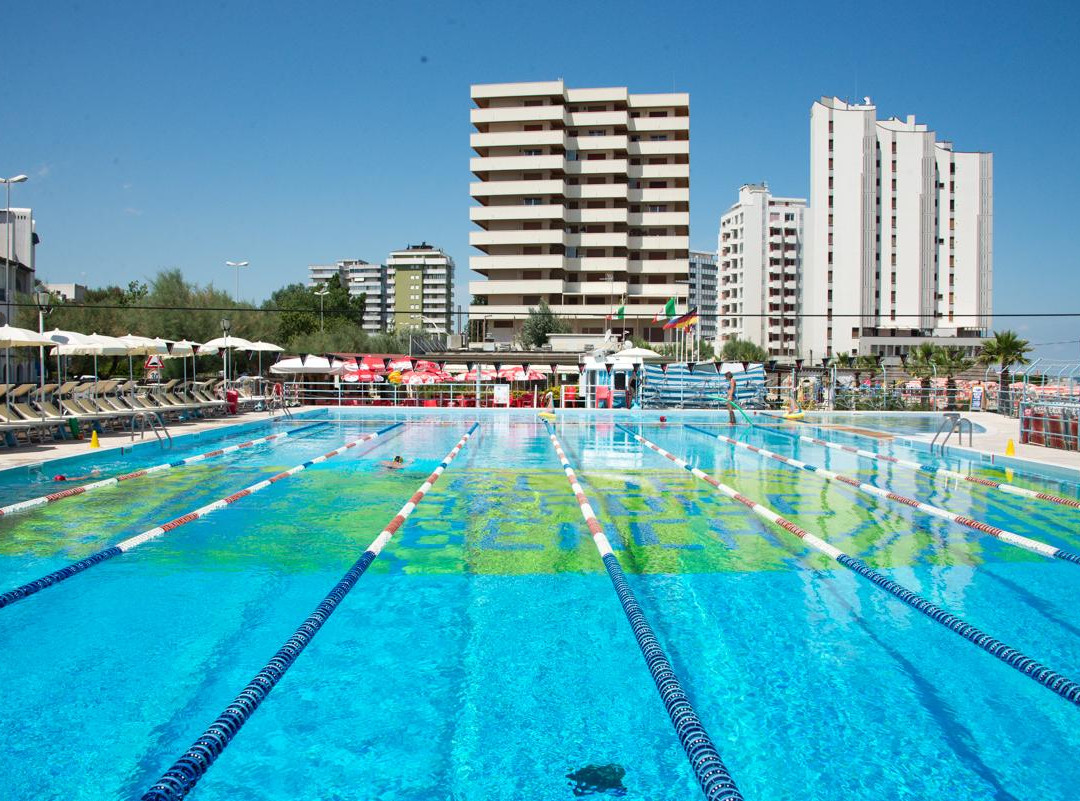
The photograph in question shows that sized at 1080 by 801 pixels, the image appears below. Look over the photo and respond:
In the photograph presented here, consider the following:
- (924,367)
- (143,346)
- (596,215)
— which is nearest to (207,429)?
(143,346)

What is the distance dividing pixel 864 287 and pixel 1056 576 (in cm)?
7846

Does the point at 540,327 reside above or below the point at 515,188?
below

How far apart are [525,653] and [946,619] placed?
3.07m

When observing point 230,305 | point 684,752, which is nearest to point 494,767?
point 684,752

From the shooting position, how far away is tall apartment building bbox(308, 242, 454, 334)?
140875 mm

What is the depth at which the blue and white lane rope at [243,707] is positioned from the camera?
123 inches

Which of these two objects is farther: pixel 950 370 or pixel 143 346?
pixel 950 370

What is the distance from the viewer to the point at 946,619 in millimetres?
5688

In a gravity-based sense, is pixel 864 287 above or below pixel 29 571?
above

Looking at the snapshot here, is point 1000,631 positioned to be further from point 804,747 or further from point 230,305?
point 230,305

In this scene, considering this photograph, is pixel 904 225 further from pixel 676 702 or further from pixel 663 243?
pixel 676 702

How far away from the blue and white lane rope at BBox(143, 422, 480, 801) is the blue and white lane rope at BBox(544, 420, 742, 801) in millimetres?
2119

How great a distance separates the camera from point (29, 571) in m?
7.00

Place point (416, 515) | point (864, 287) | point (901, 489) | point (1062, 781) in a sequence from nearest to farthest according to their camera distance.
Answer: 1. point (1062, 781)
2. point (416, 515)
3. point (901, 489)
4. point (864, 287)
